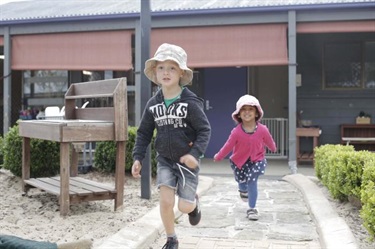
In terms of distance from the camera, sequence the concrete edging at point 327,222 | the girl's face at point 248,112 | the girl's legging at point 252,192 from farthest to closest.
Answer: the girl's face at point 248,112 → the girl's legging at point 252,192 → the concrete edging at point 327,222

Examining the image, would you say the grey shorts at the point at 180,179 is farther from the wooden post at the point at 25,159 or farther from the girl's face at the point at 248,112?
the wooden post at the point at 25,159

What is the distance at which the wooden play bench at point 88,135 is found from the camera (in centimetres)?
460

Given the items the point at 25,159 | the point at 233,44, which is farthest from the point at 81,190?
the point at 233,44

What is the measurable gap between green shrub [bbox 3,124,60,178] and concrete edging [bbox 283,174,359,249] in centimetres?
355

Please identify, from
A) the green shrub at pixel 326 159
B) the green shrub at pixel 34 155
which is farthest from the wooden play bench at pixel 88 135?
the green shrub at pixel 326 159

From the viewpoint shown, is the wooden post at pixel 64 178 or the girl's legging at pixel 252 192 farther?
the girl's legging at pixel 252 192

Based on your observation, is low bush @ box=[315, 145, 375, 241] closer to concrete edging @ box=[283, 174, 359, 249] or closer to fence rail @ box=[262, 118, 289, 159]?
concrete edging @ box=[283, 174, 359, 249]

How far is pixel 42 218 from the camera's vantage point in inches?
181

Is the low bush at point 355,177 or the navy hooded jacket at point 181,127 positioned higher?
the navy hooded jacket at point 181,127

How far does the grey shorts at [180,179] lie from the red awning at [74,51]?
649 cm

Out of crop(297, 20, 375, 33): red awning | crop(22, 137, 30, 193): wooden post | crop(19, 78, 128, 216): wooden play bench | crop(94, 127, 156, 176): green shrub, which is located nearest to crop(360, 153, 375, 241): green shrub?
crop(19, 78, 128, 216): wooden play bench

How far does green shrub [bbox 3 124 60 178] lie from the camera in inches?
257

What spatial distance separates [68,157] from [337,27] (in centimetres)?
675

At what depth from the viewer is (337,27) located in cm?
941
